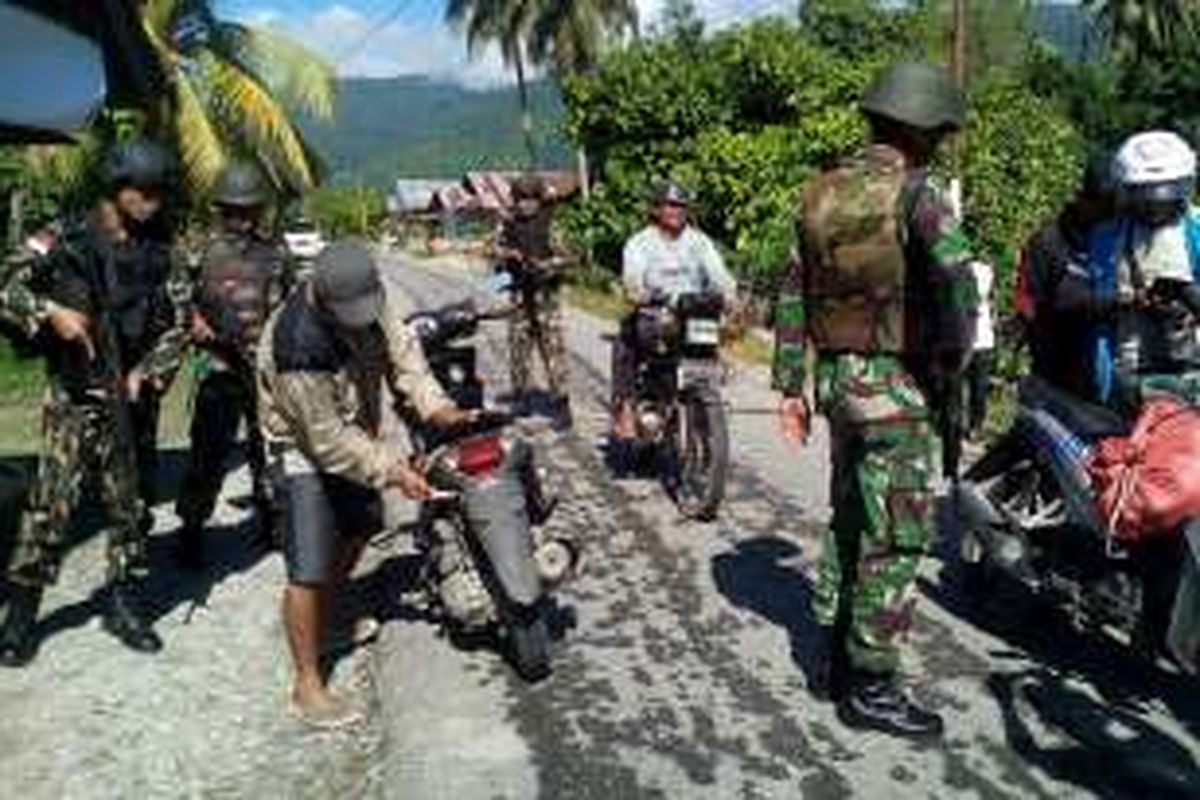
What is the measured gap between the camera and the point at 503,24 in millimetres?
59969

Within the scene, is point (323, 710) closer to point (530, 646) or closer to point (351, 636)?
point (530, 646)

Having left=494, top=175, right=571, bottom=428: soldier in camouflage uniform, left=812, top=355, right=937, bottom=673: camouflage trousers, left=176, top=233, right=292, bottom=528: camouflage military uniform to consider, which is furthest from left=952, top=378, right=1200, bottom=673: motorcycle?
left=494, top=175, right=571, bottom=428: soldier in camouflage uniform

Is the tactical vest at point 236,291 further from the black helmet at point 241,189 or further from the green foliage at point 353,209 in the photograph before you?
the green foliage at point 353,209

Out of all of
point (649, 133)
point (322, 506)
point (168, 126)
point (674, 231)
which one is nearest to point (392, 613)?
point (322, 506)

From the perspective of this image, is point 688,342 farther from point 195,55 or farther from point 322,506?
point 195,55

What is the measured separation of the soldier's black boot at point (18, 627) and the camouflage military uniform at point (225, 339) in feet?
5.08

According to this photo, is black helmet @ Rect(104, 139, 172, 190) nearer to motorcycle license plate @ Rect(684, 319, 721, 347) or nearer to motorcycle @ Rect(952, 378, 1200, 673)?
motorcycle license plate @ Rect(684, 319, 721, 347)

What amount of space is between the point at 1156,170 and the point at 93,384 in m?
4.26

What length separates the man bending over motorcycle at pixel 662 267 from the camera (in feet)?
34.1

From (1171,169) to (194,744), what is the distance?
13.0ft

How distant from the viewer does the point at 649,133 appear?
3256cm

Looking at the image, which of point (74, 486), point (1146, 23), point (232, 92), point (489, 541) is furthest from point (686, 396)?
point (1146, 23)

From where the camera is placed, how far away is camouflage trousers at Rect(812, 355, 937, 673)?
6055 mm

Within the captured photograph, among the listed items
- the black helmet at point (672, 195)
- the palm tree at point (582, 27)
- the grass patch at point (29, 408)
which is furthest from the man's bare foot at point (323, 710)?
the palm tree at point (582, 27)
